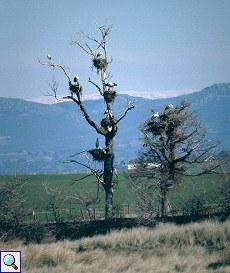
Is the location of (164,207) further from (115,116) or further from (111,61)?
(111,61)

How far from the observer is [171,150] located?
2527cm

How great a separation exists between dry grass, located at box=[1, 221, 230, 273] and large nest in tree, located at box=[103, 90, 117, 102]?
817cm

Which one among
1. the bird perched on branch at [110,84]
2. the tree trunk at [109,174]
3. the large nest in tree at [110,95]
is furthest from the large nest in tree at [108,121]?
the bird perched on branch at [110,84]

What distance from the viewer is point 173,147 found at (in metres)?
25.2

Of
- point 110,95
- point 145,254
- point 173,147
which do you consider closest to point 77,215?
point 173,147

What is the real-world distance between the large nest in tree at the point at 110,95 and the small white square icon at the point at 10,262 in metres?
11.8

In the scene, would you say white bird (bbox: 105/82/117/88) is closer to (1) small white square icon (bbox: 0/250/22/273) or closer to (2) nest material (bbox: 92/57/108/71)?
(2) nest material (bbox: 92/57/108/71)

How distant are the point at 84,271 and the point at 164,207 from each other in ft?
51.5

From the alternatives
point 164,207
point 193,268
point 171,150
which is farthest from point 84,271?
point 171,150

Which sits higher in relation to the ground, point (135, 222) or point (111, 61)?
point (111, 61)

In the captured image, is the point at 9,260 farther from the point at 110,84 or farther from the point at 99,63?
the point at 99,63

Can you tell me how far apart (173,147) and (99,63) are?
8.85 metres

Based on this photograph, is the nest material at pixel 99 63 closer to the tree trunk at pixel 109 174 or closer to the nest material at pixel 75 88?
the nest material at pixel 75 88

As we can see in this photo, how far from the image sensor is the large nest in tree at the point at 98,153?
19078 millimetres
